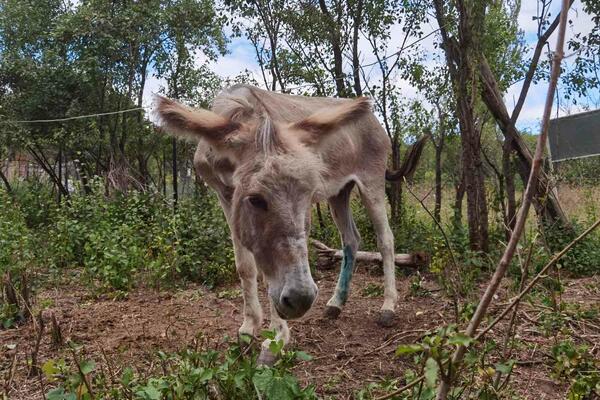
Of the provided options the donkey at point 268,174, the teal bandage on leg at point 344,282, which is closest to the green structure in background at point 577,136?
the teal bandage on leg at point 344,282

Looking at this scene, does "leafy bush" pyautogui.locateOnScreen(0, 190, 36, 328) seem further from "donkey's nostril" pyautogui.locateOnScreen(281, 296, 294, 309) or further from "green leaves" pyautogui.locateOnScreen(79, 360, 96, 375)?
"donkey's nostril" pyautogui.locateOnScreen(281, 296, 294, 309)

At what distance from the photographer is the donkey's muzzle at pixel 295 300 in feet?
7.55

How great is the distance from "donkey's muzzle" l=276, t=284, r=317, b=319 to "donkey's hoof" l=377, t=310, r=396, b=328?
1.94 metres

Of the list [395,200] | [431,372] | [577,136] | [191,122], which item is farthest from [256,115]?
[577,136]

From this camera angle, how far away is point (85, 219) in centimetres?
755

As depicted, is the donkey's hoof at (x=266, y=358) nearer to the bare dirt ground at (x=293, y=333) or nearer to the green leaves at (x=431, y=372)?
the bare dirt ground at (x=293, y=333)

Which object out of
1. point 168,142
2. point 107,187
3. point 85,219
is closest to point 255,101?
point 85,219

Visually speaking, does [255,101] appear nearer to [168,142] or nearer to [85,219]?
[85,219]

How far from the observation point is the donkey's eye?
2.47 m

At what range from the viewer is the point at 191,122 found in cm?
275

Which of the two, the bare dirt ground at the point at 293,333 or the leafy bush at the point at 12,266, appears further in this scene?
the leafy bush at the point at 12,266

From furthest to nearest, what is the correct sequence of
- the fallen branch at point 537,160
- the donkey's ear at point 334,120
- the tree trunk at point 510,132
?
the tree trunk at point 510,132, the donkey's ear at point 334,120, the fallen branch at point 537,160

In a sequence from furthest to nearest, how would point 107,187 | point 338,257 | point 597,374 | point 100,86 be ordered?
1. point 100,86
2. point 107,187
3. point 338,257
4. point 597,374

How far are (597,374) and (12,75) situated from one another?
48.8 feet
